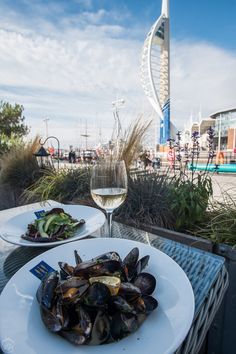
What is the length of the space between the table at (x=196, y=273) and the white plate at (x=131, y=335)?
0.32 ft

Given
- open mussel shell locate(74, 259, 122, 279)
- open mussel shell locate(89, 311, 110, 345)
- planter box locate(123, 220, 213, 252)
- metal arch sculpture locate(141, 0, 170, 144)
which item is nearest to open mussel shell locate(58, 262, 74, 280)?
open mussel shell locate(74, 259, 122, 279)

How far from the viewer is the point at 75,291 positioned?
0.39 metres

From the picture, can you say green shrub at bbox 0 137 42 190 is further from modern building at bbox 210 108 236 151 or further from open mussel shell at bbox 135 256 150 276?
modern building at bbox 210 108 236 151

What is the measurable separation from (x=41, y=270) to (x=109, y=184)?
15.6 inches

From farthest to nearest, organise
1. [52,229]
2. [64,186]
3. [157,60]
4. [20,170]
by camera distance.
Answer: [157,60] < [20,170] < [64,186] < [52,229]

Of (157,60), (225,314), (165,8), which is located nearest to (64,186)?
(225,314)

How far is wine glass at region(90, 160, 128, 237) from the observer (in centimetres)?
81

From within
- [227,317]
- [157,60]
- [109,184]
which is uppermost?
[157,60]

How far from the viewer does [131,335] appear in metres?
0.36

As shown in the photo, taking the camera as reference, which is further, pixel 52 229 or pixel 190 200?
pixel 190 200

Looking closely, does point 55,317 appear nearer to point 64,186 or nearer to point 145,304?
point 145,304

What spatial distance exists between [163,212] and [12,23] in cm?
471

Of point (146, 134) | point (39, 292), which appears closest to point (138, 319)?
point (39, 292)

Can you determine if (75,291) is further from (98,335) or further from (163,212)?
(163,212)
